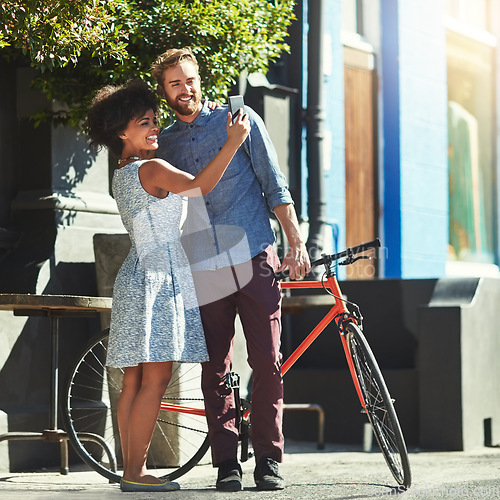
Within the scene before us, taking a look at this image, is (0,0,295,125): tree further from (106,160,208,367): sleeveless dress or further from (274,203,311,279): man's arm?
(274,203,311,279): man's arm

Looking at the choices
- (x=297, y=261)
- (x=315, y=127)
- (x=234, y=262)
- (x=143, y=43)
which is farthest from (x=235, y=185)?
(x=315, y=127)

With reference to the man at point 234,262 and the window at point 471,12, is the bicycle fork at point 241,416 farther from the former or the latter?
the window at point 471,12

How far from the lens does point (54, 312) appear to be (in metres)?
5.29

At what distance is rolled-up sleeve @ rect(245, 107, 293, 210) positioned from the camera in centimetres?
467

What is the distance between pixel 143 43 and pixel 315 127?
346 centimetres

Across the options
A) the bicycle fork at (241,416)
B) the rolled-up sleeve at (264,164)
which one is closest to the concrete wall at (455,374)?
the bicycle fork at (241,416)

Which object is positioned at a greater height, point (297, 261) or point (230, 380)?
point (297, 261)

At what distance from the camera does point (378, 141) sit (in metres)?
10.8

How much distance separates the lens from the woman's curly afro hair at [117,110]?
455cm

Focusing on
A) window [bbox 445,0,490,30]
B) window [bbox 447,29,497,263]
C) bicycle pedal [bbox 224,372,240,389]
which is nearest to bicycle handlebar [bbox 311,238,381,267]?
bicycle pedal [bbox 224,372,240,389]

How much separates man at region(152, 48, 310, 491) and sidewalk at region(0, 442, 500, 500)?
228 mm

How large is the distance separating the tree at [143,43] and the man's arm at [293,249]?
1.31 metres

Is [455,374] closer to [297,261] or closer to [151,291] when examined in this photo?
[297,261]

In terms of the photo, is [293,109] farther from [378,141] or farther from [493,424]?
[493,424]
